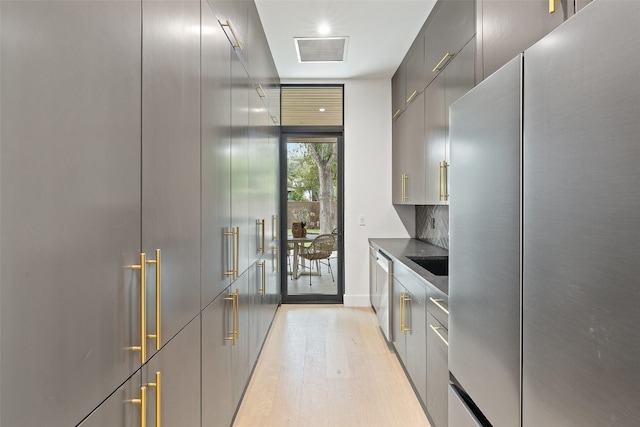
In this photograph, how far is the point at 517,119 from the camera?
3.09 ft

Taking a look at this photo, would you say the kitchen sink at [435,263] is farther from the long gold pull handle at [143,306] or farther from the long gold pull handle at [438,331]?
the long gold pull handle at [143,306]

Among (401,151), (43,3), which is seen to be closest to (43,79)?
(43,3)

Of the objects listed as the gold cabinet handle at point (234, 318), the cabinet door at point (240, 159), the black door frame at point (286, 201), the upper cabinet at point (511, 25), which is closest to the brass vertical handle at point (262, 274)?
the cabinet door at point (240, 159)

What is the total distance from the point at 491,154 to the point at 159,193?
1022 mm

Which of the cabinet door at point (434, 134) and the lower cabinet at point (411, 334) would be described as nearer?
the lower cabinet at point (411, 334)

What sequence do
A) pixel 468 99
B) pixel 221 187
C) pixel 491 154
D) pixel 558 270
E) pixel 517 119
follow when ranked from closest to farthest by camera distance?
pixel 558 270, pixel 517 119, pixel 491 154, pixel 468 99, pixel 221 187

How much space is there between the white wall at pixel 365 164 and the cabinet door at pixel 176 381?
3.18 metres

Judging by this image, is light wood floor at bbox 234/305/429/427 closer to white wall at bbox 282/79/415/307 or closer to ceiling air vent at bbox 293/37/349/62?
white wall at bbox 282/79/415/307

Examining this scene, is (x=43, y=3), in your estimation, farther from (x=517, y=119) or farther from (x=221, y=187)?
(x=221, y=187)

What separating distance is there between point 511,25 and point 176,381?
1.93 metres

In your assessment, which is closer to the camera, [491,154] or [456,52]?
[491,154]

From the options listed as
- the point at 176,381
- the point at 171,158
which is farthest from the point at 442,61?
the point at 176,381

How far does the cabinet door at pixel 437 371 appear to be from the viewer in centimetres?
178

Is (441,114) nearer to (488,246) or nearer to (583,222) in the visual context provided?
(488,246)
